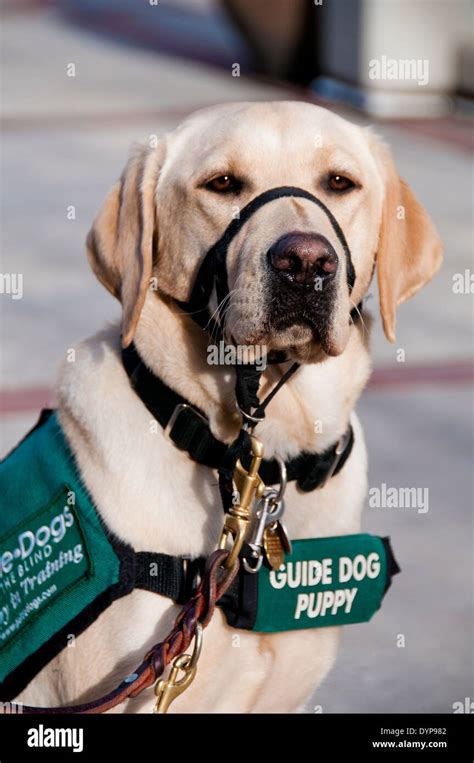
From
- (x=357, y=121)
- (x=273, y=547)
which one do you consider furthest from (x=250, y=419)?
(x=357, y=121)

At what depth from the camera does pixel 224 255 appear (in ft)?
9.32

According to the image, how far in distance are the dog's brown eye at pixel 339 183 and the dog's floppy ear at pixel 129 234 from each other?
1.38ft

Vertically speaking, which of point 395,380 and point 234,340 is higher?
point 234,340

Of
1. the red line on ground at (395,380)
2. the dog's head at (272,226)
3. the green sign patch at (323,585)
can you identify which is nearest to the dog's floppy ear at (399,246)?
the dog's head at (272,226)

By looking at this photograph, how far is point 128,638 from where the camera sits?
9.12 ft

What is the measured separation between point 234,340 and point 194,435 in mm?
234

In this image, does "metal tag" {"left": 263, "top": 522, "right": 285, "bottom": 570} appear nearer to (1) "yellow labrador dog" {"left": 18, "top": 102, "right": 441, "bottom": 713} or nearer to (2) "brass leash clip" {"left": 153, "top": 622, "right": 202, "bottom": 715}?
(1) "yellow labrador dog" {"left": 18, "top": 102, "right": 441, "bottom": 713}

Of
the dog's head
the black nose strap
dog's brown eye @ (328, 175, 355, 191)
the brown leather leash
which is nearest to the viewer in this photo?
the brown leather leash

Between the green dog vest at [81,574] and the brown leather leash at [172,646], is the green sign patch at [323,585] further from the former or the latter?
the brown leather leash at [172,646]

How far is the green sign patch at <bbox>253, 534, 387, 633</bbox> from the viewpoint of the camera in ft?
9.50

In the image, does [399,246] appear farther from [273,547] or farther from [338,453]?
[273,547]

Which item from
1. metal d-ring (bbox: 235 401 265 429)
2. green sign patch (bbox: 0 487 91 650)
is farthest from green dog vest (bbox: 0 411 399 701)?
metal d-ring (bbox: 235 401 265 429)

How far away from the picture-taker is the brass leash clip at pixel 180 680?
2.59 metres
